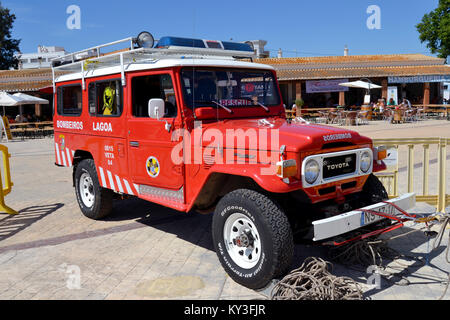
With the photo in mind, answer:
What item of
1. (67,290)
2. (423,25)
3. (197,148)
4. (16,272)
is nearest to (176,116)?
(197,148)

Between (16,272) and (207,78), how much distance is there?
302 centimetres

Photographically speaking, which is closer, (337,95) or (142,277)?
(142,277)

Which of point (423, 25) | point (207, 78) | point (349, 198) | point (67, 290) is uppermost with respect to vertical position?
point (423, 25)

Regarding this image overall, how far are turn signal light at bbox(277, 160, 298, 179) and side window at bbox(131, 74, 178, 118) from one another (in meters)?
1.56

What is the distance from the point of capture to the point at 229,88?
5129mm

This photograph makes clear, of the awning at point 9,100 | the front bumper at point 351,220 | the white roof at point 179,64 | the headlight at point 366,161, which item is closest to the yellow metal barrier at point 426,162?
the headlight at point 366,161

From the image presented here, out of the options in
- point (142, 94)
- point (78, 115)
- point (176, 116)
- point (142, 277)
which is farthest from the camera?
point (78, 115)

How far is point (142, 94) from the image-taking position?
5340mm

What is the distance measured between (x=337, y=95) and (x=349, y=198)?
100 ft

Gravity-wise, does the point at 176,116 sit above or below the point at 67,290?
above

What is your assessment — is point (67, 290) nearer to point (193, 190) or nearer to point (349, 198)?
point (193, 190)

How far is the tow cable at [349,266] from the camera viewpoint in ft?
12.1

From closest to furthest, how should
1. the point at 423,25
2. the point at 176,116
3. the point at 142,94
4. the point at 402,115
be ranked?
the point at 176,116 < the point at 142,94 < the point at 402,115 < the point at 423,25

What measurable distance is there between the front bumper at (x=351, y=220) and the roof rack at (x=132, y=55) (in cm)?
273
